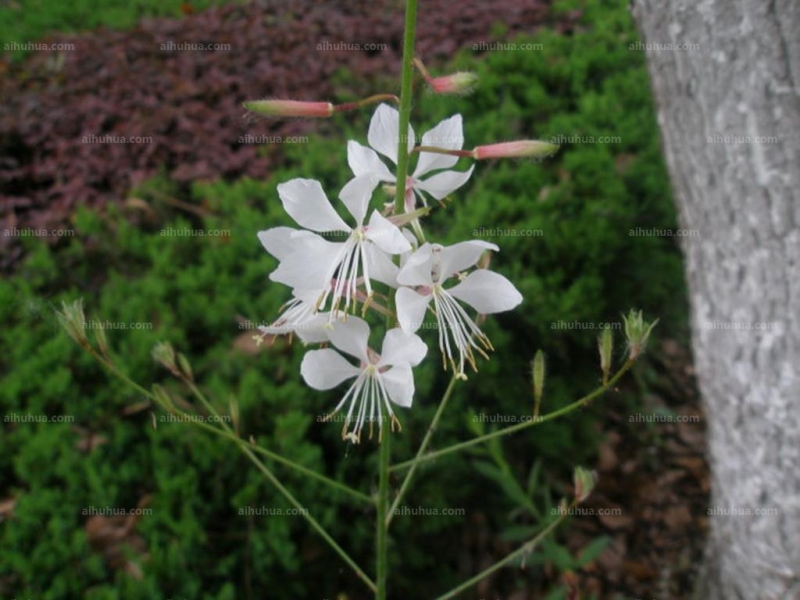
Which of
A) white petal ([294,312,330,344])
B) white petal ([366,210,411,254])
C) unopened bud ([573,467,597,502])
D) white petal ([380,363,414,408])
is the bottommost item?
unopened bud ([573,467,597,502])

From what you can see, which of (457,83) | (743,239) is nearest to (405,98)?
(457,83)

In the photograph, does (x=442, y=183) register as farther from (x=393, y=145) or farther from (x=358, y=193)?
(x=358, y=193)

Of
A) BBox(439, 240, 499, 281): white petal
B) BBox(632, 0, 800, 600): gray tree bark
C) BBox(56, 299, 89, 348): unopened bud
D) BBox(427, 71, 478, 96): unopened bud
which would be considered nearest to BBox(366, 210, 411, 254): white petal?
BBox(439, 240, 499, 281): white petal

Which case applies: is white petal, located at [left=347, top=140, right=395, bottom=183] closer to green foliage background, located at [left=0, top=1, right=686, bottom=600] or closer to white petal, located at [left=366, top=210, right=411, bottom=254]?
white petal, located at [left=366, top=210, right=411, bottom=254]

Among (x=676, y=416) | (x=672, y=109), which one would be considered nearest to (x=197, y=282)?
(x=672, y=109)

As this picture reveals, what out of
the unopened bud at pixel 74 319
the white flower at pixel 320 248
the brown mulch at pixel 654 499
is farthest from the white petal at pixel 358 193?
the brown mulch at pixel 654 499

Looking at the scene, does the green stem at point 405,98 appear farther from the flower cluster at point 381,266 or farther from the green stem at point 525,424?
the green stem at point 525,424

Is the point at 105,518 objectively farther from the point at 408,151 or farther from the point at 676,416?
the point at 676,416
